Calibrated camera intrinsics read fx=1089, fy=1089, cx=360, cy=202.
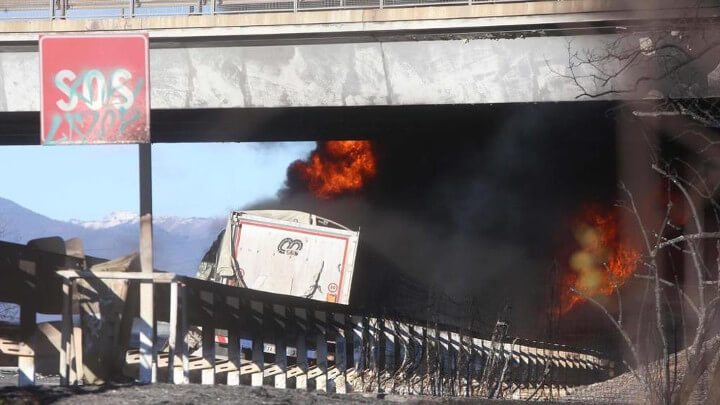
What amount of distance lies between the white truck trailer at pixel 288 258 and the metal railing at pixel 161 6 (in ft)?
18.7

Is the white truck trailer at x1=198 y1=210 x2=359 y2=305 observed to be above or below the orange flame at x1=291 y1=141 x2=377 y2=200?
below

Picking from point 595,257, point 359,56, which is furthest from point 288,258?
point 595,257

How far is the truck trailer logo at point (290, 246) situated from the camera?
2511 cm

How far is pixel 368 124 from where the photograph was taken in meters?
28.2

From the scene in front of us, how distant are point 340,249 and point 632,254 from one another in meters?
13.6

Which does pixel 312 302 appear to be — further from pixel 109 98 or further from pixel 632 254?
pixel 632 254

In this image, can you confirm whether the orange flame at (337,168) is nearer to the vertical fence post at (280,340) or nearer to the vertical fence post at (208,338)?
the vertical fence post at (280,340)

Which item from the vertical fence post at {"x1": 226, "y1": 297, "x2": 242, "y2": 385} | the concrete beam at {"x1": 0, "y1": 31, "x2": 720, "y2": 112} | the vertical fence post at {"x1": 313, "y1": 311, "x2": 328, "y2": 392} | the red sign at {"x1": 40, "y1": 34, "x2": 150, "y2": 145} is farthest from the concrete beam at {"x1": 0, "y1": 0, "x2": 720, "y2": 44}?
the red sign at {"x1": 40, "y1": 34, "x2": 150, "y2": 145}

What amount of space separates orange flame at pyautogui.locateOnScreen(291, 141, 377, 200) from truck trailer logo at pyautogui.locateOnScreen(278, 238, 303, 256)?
1243cm

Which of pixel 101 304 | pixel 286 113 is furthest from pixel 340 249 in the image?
pixel 101 304

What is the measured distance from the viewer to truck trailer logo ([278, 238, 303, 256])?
989 inches

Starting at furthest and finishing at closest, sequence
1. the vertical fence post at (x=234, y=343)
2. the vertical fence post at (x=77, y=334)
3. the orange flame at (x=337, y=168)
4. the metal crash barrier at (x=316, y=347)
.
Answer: the orange flame at (x=337, y=168)
the vertical fence post at (x=234, y=343)
the metal crash barrier at (x=316, y=347)
the vertical fence post at (x=77, y=334)

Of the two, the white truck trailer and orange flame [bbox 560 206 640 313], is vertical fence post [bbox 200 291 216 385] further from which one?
orange flame [bbox 560 206 640 313]

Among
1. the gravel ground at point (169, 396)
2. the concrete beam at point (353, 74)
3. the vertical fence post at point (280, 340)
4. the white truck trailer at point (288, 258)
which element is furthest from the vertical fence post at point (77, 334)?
the white truck trailer at point (288, 258)
